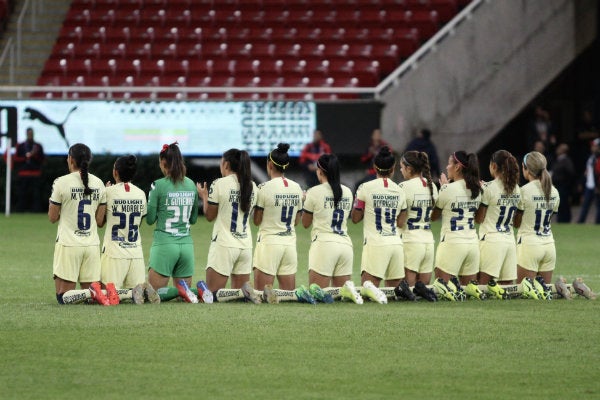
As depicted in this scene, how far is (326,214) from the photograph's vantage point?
44.7 ft

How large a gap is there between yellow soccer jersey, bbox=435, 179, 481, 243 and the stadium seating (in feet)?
49.8

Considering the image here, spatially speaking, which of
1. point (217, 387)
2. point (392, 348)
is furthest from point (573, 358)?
point (217, 387)

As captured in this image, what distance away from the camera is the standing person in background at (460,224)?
14.0 m

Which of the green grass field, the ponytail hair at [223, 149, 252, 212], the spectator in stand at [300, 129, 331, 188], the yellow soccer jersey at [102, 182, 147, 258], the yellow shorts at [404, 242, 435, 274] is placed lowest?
the green grass field

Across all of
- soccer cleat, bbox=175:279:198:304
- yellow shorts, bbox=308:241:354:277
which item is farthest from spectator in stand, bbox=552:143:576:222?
soccer cleat, bbox=175:279:198:304

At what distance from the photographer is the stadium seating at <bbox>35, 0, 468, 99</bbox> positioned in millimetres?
30219

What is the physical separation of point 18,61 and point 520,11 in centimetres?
1242

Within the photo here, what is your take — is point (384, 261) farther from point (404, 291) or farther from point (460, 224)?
point (460, 224)

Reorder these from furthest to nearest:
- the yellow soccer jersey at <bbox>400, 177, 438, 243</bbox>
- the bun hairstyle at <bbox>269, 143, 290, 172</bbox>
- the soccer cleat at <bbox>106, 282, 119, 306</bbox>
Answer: the yellow soccer jersey at <bbox>400, 177, 438, 243</bbox> → the bun hairstyle at <bbox>269, 143, 290, 172</bbox> → the soccer cleat at <bbox>106, 282, 119, 306</bbox>

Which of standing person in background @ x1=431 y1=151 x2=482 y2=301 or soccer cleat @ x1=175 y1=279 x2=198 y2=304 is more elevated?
standing person in background @ x1=431 y1=151 x2=482 y2=301

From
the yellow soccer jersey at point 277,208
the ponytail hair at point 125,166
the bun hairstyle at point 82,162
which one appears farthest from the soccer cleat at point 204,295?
the bun hairstyle at point 82,162

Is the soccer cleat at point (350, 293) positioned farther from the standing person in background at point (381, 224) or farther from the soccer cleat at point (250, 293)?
the soccer cleat at point (250, 293)

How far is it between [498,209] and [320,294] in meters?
2.36

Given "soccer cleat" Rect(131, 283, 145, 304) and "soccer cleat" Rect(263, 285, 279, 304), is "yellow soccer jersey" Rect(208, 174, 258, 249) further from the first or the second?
"soccer cleat" Rect(131, 283, 145, 304)
